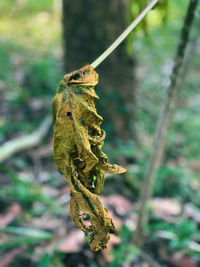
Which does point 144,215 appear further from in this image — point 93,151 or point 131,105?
point 131,105

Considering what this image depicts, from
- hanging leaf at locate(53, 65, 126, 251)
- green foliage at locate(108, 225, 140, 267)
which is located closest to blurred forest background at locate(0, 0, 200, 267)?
green foliage at locate(108, 225, 140, 267)

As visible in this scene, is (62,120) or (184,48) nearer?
(62,120)

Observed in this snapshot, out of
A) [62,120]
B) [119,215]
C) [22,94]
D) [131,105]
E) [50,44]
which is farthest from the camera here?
[50,44]

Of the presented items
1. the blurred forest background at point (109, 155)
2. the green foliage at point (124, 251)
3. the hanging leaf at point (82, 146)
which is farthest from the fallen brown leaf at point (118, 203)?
the hanging leaf at point (82, 146)

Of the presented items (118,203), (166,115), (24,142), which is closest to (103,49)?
(24,142)

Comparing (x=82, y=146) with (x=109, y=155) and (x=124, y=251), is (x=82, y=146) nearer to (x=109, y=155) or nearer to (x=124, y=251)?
(x=124, y=251)

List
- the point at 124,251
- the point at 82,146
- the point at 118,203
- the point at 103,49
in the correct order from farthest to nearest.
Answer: the point at 103,49, the point at 118,203, the point at 124,251, the point at 82,146

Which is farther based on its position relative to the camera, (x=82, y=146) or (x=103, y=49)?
(x=103, y=49)

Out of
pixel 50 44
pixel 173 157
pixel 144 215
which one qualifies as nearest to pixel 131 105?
pixel 173 157
